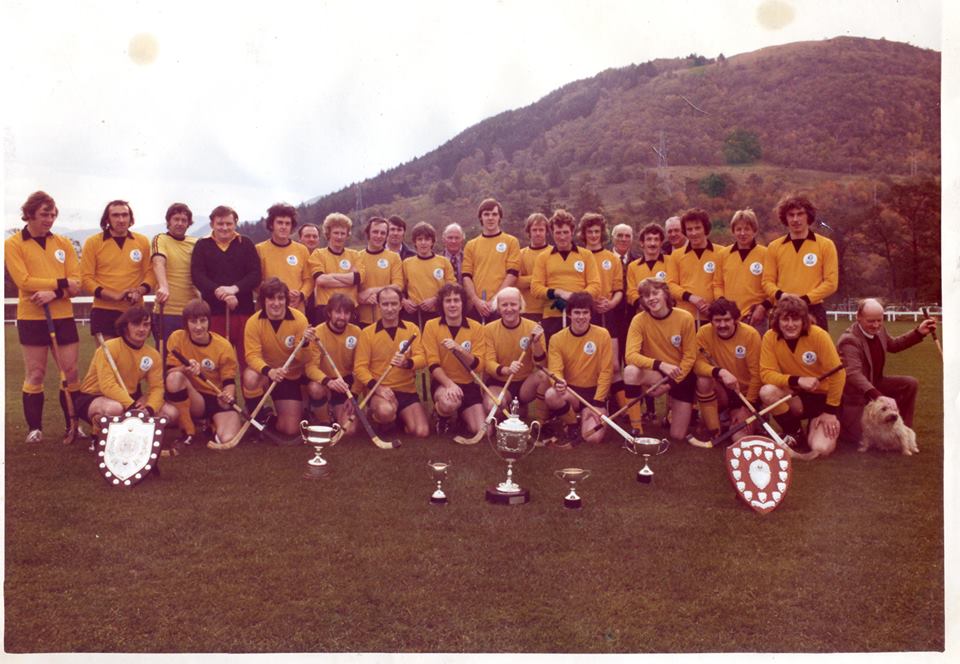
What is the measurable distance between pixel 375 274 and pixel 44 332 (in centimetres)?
236

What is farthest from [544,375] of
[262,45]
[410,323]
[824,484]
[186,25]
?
[186,25]

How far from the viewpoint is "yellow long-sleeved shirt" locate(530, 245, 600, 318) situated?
5.60 meters

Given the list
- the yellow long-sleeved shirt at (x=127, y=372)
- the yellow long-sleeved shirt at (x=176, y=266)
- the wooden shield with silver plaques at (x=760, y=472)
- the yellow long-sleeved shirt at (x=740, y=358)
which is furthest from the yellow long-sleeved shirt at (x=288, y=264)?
the wooden shield with silver plaques at (x=760, y=472)

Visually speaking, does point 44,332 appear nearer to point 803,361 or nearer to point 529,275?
point 529,275

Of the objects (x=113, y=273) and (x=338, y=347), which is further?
(x=338, y=347)

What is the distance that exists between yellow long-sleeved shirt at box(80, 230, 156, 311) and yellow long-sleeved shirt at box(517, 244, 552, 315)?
2763mm

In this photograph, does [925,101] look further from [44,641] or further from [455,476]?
[44,641]

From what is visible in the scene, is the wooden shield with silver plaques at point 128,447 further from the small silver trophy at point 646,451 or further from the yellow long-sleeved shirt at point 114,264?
the small silver trophy at point 646,451

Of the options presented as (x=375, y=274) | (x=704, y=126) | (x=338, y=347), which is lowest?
(x=338, y=347)

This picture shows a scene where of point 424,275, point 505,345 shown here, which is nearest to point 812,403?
point 505,345

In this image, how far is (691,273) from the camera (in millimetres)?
5535

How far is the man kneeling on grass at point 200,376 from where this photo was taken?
5168 millimetres

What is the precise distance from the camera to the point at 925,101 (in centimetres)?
441

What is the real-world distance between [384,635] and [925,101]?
14.1 feet
